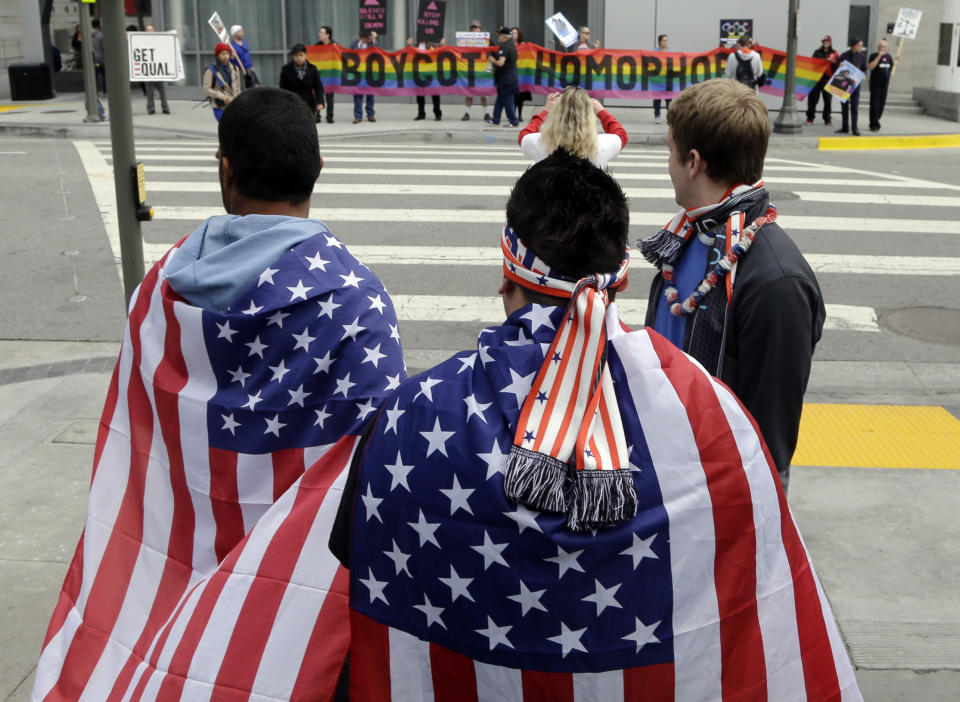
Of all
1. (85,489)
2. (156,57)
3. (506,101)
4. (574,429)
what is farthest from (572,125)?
(506,101)

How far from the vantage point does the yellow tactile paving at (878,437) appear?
5.77 m

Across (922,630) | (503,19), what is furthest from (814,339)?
(503,19)

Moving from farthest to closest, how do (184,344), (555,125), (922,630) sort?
(555,125) → (922,630) → (184,344)

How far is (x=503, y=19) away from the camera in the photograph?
2672 cm

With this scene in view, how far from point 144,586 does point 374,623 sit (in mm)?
1195

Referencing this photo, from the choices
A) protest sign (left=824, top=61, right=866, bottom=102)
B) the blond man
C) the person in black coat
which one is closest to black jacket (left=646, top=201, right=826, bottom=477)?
the blond man

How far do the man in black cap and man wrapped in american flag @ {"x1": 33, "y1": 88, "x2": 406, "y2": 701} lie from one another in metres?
18.3

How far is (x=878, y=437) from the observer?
6.09m

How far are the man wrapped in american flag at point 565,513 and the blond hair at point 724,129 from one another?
1099 mm

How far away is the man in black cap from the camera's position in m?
20.7

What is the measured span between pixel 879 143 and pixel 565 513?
63.2ft

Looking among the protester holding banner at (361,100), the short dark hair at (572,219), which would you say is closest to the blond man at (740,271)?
the short dark hair at (572,219)

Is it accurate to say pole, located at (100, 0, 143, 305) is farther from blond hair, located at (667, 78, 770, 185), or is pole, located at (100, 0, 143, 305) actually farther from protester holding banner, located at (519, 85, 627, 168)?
blond hair, located at (667, 78, 770, 185)

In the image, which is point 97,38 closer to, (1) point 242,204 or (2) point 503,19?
(2) point 503,19
